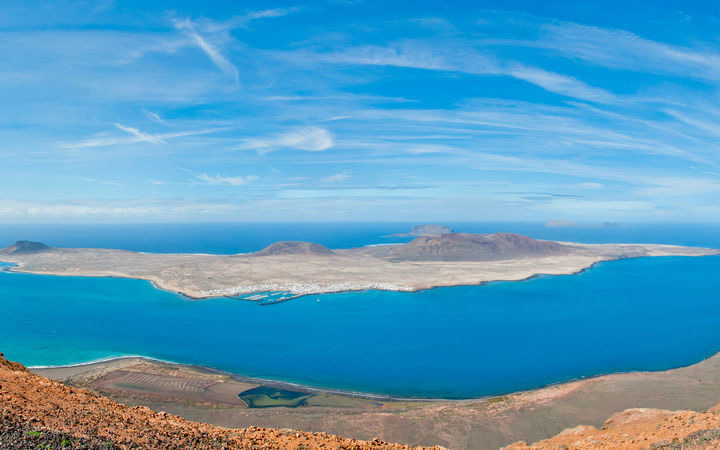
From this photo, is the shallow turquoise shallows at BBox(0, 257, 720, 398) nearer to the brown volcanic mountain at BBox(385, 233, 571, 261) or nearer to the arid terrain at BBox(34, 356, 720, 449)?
the arid terrain at BBox(34, 356, 720, 449)

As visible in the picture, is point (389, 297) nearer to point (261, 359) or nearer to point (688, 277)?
point (261, 359)

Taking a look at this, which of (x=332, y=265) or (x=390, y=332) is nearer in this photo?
(x=390, y=332)

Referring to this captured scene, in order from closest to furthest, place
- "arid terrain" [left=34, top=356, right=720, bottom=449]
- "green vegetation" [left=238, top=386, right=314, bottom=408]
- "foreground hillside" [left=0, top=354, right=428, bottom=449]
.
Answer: "foreground hillside" [left=0, top=354, right=428, bottom=449], "arid terrain" [left=34, top=356, right=720, bottom=449], "green vegetation" [left=238, top=386, right=314, bottom=408]

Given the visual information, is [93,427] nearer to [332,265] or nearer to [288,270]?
[288,270]

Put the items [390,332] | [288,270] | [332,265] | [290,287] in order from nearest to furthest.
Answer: [390,332], [290,287], [288,270], [332,265]

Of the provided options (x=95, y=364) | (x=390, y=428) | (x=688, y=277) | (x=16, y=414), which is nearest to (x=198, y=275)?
(x=95, y=364)

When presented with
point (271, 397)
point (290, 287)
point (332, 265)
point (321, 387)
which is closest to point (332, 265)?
point (332, 265)

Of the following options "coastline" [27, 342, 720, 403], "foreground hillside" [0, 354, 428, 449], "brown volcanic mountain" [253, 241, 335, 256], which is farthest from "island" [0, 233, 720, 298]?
"foreground hillside" [0, 354, 428, 449]

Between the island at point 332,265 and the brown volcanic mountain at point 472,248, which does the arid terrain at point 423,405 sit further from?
the brown volcanic mountain at point 472,248
